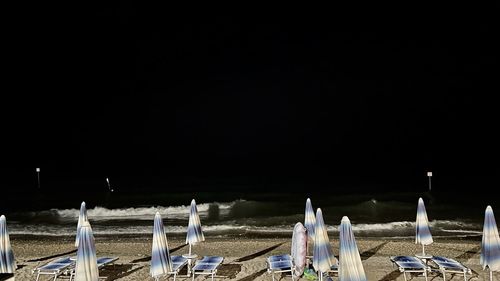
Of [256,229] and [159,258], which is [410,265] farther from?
[256,229]

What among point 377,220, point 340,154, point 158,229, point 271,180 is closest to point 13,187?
point 271,180

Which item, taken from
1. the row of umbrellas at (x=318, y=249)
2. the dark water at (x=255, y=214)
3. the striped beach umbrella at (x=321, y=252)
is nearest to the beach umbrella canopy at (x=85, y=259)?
the row of umbrellas at (x=318, y=249)

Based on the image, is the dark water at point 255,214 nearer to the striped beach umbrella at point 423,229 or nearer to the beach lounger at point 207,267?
the beach lounger at point 207,267

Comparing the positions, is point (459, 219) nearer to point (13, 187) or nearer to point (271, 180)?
point (271, 180)

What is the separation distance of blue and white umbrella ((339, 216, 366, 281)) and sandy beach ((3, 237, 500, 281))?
4.12 metres

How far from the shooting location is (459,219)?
19.9 m

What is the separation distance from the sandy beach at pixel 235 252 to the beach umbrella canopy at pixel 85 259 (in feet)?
12.4

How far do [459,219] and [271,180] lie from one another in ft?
87.5

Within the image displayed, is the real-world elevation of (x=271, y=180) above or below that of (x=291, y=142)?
below

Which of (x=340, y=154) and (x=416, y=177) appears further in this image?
(x=340, y=154)

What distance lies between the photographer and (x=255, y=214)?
2345 centimetres

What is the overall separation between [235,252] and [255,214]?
1055 cm

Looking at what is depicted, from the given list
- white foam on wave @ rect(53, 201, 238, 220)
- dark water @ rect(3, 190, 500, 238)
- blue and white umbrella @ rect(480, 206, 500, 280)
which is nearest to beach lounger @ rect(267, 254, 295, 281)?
blue and white umbrella @ rect(480, 206, 500, 280)

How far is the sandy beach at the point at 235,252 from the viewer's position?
33.3 feet
